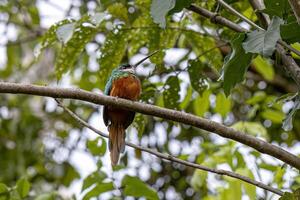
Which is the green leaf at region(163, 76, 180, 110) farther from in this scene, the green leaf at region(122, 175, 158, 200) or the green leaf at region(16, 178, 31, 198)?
the green leaf at region(16, 178, 31, 198)

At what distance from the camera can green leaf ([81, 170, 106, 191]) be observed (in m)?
2.00

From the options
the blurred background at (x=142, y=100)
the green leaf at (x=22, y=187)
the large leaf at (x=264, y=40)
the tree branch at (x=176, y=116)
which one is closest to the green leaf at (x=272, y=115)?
the blurred background at (x=142, y=100)

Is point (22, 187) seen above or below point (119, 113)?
below

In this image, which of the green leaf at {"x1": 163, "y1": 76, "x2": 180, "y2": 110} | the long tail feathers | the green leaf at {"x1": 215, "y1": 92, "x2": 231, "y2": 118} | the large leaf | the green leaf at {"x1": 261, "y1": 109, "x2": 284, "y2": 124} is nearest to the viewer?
the large leaf

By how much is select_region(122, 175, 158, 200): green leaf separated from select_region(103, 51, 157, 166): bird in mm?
137

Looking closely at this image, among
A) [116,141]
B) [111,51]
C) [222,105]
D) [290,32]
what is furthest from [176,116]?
[222,105]

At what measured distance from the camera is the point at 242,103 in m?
3.21

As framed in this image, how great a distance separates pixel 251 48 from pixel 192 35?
1.03 meters

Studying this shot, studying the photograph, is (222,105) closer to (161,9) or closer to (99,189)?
(99,189)

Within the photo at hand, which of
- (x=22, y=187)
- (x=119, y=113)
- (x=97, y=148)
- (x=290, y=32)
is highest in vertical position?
(x=290, y=32)

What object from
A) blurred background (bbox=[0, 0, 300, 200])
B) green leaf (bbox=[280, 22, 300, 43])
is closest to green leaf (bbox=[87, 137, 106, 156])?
blurred background (bbox=[0, 0, 300, 200])

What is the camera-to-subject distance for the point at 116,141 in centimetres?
194

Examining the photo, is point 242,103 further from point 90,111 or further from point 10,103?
point 10,103

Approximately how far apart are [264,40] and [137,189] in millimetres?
961
